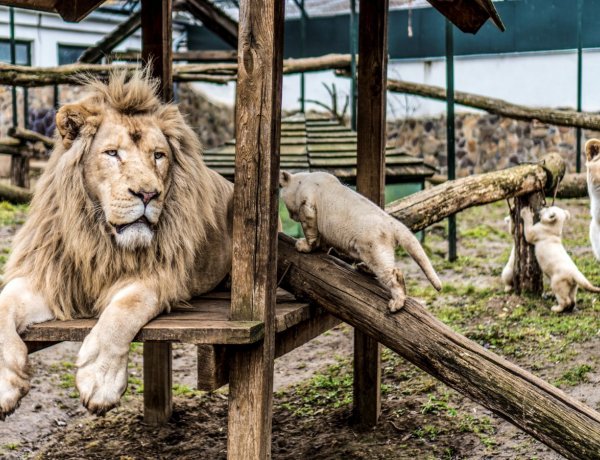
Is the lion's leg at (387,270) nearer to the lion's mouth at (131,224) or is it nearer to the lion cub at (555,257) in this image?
the lion's mouth at (131,224)

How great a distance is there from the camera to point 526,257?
23.7 feet

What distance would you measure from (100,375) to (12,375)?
1.18 ft

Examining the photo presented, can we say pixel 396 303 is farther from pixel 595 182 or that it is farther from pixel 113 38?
pixel 113 38

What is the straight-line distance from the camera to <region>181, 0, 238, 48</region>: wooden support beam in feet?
36.7

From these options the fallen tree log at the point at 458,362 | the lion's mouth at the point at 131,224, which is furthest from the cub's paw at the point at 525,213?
the lion's mouth at the point at 131,224

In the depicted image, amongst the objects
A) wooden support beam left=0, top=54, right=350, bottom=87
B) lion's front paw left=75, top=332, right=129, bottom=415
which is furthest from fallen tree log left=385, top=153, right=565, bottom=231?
wooden support beam left=0, top=54, right=350, bottom=87

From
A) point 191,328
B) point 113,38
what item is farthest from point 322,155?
point 191,328

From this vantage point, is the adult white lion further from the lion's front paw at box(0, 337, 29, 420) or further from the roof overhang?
the roof overhang

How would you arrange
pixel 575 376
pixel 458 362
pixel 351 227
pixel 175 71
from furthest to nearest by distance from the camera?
pixel 175 71
pixel 575 376
pixel 351 227
pixel 458 362

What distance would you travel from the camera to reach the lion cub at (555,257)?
21.9 ft

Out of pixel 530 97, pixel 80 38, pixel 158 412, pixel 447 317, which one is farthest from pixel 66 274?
pixel 80 38

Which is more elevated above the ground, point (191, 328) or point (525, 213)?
point (525, 213)

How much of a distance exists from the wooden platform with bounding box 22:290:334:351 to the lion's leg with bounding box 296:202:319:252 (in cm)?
35

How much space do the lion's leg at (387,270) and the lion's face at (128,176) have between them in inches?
37.0
